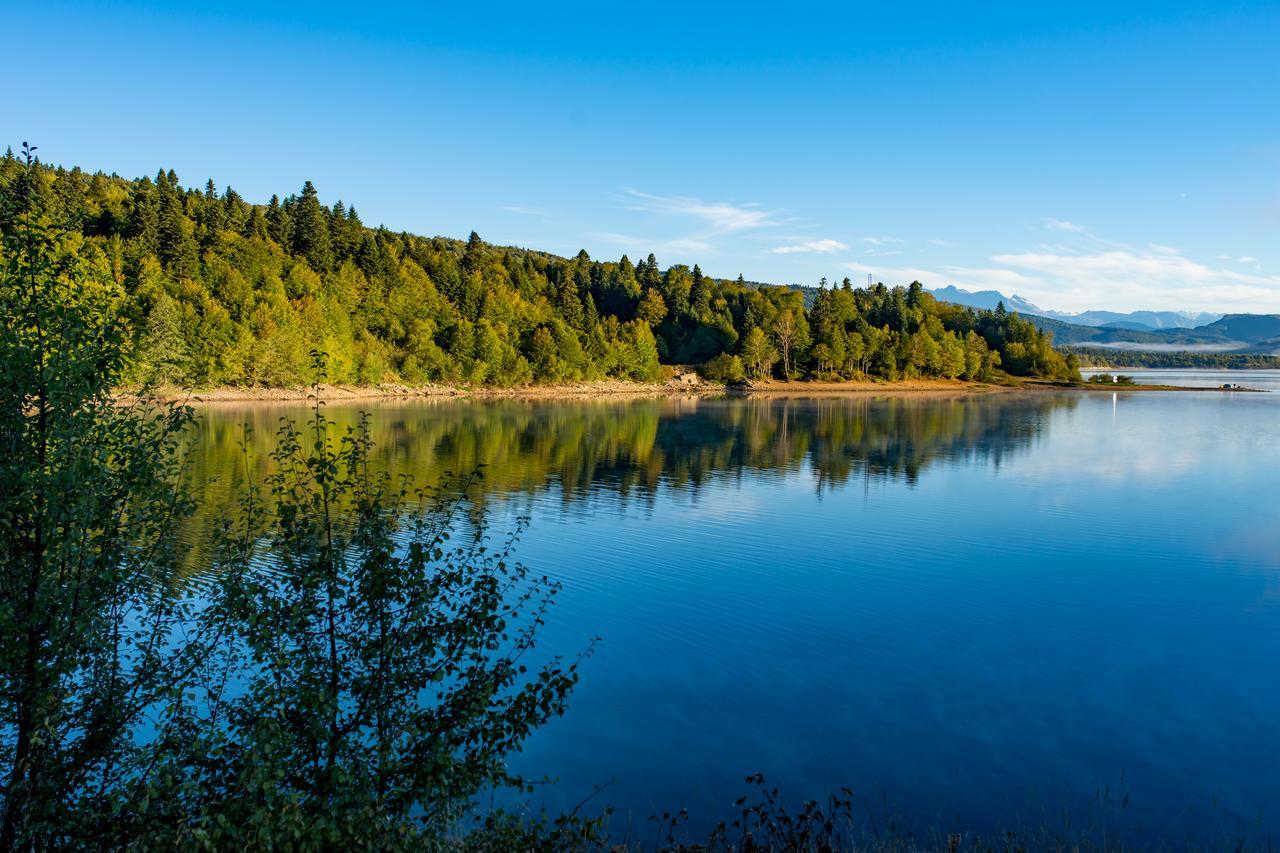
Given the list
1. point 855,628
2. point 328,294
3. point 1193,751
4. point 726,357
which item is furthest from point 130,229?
point 1193,751

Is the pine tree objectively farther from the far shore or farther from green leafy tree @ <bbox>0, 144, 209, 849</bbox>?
green leafy tree @ <bbox>0, 144, 209, 849</bbox>

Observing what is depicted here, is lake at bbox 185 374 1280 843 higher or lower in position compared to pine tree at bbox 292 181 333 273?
lower

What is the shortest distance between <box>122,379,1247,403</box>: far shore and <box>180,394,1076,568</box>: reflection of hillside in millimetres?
11561

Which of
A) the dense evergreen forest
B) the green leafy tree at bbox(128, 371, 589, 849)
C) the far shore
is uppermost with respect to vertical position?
the dense evergreen forest

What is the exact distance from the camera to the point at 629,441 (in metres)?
60.8

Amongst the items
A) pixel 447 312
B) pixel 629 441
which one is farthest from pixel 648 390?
pixel 629 441

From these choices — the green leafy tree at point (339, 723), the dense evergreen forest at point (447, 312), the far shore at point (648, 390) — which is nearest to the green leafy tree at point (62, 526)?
the green leafy tree at point (339, 723)

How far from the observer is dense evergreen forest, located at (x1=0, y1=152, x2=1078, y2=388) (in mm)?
98062

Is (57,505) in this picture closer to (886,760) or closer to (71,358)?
(71,358)

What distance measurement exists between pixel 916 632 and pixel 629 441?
136 ft

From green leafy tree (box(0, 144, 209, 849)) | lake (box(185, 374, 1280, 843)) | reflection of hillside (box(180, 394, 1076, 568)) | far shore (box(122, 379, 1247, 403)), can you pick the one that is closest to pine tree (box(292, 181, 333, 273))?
far shore (box(122, 379, 1247, 403))

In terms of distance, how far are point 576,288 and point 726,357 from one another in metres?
30.9

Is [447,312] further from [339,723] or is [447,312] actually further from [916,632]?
[339,723]

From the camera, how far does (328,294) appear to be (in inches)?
4574
